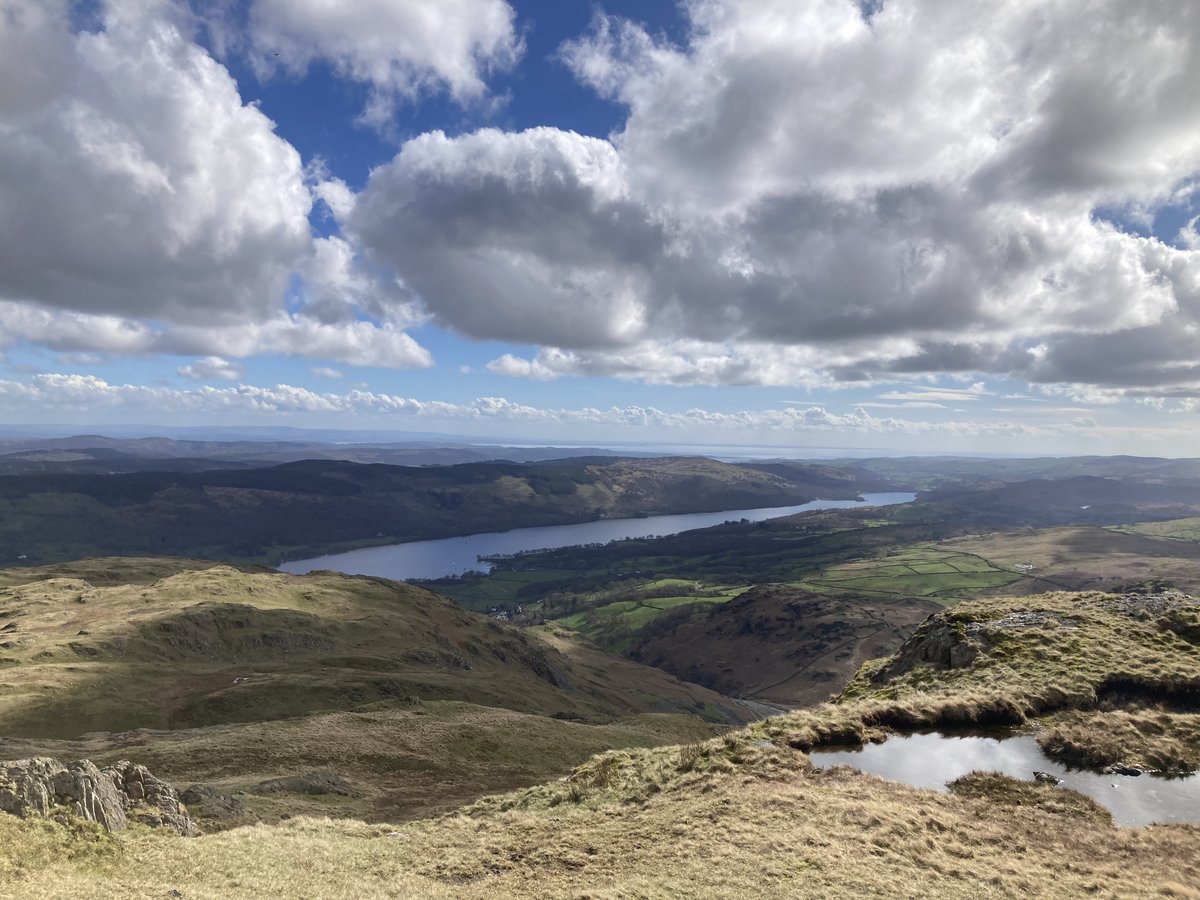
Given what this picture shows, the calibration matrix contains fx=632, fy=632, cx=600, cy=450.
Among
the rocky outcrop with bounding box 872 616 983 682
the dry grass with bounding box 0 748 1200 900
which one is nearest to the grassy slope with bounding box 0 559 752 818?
the dry grass with bounding box 0 748 1200 900

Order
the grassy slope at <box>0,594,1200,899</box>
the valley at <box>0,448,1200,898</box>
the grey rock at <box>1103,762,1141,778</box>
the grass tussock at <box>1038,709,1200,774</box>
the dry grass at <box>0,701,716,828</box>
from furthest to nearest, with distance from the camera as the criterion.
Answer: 1. the dry grass at <box>0,701,716,828</box>
2. the grass tussock at <box>1038,709,1200,774</box>
3. the grey rock at <box>1103,762,1141,778</box>
4. the valley at <box>0,448,1200,898</box>
5. the grassy slope at <box>0,594,1200,899</box>

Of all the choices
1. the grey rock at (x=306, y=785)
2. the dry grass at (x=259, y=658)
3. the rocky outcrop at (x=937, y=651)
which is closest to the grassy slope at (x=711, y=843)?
the rocky outcrop at (x=937, y=651)

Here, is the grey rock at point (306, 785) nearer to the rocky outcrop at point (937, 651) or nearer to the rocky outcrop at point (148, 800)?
the rocky outcrop at point (148, 800)

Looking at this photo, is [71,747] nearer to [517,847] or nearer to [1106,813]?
[517,847]

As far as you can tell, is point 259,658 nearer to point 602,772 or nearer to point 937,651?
point 602,772

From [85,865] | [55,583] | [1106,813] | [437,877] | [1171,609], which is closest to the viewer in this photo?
[85,865]

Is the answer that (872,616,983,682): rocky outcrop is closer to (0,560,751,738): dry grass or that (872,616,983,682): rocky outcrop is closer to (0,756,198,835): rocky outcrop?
(0,756,198,835): rocky outcrop

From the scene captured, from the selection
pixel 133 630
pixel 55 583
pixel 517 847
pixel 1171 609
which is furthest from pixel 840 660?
pixel 55 583
